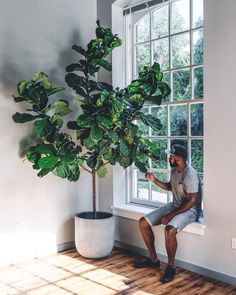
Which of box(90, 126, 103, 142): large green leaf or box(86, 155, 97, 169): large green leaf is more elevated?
box(90, 126, 103, 142): large green leaf

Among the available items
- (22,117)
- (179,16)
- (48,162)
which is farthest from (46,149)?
(179,16)

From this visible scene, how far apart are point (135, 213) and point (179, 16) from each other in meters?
2.13

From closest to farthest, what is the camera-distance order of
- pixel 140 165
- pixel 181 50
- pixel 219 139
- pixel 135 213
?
pixel 219 139, pixel 140 165, pixel 181 50, pixel 135 213

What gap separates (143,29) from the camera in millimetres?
4066

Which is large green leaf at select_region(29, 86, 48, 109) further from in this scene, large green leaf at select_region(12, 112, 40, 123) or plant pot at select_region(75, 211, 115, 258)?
plant pot at select_region(75, 211, 115, 258)

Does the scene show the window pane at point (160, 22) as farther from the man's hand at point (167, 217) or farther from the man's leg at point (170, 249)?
the man's leg at point (170, 249)

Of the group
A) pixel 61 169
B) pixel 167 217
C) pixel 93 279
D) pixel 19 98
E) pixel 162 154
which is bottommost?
pixel 93 279

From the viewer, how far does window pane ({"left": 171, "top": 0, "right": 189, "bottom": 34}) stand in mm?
3615

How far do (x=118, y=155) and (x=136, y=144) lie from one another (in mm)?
218

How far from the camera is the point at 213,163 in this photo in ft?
10.5

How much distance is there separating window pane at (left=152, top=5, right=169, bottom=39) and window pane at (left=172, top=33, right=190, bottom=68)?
0.57 feet

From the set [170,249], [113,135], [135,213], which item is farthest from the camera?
[135,213]

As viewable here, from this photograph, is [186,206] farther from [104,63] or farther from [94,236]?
[104,63]

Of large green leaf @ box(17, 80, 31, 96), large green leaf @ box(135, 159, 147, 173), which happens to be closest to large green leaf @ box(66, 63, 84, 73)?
large green leaf @ box(17, 80, 31, 96)
